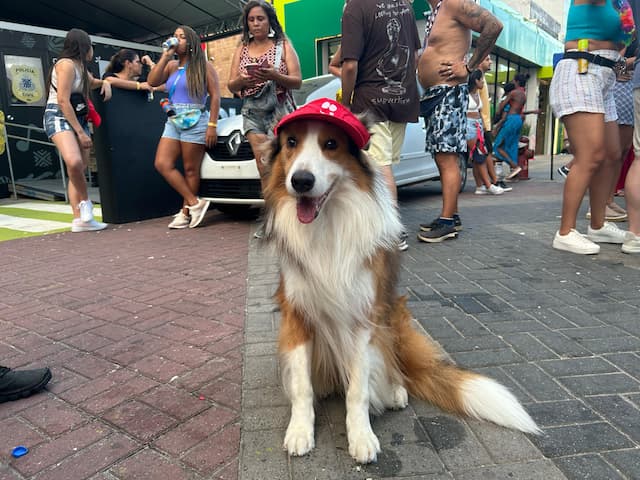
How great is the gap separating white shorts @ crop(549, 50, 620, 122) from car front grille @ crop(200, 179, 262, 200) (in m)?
3.48

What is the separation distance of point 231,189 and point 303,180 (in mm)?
4490

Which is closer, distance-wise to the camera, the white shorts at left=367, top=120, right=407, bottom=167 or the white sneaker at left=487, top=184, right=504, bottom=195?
the white shorts at left=367, top=120, right=407, bottom=167

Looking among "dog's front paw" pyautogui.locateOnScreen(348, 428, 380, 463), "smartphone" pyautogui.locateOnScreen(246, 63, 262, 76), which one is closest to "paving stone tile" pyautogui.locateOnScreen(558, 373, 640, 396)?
"dog's front paw" pyautogui.locateOnScreen(348, 428, 380, 463)

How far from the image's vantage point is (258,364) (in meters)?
2.47

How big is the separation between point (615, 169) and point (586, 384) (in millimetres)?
3451

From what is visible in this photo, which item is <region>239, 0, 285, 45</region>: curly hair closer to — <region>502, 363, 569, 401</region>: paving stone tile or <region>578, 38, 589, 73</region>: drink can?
<region>578, 38, 589, 73</region>: drink can

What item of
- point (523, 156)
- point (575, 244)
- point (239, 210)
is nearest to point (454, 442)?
point (575, 244)

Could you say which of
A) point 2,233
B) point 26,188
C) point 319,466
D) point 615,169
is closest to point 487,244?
point 615,169

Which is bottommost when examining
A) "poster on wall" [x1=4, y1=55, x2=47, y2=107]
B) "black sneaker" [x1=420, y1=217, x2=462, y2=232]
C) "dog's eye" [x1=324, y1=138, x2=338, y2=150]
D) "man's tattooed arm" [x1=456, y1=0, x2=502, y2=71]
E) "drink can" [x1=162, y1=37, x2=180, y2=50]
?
"black sneaker" [x1=420, y1=217, x2=462, y2=232]

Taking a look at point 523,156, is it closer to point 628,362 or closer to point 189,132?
point 189,132

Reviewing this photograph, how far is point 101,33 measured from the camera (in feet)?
45.9

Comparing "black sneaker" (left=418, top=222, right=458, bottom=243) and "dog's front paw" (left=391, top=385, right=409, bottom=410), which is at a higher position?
"black sneaker" (left=418, top=222, right=458, bottom=243)

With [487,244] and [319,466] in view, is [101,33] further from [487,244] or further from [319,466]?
[319,466]

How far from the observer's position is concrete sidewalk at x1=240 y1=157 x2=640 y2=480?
1.70 m
